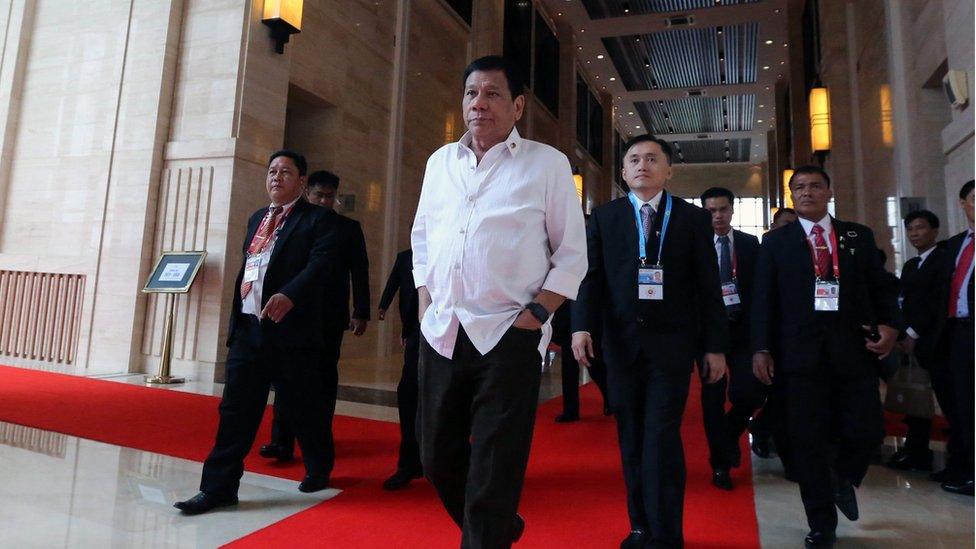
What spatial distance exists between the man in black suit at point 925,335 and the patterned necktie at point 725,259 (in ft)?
3.31

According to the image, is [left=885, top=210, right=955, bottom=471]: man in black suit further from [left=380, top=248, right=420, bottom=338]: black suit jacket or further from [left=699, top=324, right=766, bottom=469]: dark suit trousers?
[left=380, top=248, right=420, bottom=338]: black suit jacket

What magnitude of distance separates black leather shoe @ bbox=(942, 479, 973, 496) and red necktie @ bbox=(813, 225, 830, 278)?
1.61 metres

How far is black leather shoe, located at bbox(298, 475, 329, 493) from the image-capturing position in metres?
2.71

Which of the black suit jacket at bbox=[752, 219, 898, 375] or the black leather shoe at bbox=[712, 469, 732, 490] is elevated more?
the black suit jacket at bbox=[752, 219, 898, 375]

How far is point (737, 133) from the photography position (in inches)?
966

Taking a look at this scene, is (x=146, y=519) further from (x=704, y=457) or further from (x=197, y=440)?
(x=704, y=457)

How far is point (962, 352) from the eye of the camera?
120 inches

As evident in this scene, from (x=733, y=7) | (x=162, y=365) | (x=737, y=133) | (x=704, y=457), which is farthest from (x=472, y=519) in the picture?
(x=737, y=133)

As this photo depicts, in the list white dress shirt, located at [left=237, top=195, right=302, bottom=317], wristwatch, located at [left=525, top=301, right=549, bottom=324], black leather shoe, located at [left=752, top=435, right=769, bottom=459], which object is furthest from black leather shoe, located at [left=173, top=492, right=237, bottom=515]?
black leather shoe, located at [left=752, top=435, right=769, bottom=459]

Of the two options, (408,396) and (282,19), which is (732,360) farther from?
(282,19)

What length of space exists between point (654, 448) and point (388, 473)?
1.53 meters

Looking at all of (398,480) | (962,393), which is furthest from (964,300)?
(398,480)

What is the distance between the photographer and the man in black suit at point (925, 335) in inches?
127

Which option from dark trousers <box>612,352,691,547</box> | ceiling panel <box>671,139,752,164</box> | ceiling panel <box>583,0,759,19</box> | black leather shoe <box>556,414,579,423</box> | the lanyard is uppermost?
ceiling panel <box>671,139,752,164</box>
